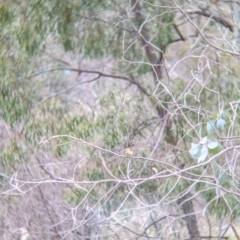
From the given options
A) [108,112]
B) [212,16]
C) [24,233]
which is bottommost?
[24,233]

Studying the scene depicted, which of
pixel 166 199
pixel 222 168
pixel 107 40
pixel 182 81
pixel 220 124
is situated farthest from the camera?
pixel 107 40

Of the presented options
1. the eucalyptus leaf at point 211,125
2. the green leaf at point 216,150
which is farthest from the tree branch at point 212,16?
the green leaf at point 216,150

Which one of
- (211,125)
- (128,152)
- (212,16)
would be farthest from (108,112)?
(211,125)

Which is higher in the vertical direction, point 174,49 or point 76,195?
point 174,49

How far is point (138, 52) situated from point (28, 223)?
1.83 m

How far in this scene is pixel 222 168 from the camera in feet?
18.5

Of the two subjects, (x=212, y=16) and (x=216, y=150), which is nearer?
(x=216, y=150)

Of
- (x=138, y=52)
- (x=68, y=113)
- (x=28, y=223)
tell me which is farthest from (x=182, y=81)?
(x=28, y=223)

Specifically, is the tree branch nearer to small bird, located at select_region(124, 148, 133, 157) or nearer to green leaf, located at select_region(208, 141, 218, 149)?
small bird, located at select_region(124, 148, 133, 157)

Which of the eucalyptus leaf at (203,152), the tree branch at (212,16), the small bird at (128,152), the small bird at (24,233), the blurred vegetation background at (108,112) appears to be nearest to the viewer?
the eucalyptus leaf at (203,152)

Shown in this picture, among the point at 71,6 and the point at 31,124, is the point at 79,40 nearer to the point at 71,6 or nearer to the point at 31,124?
the point at 71,6

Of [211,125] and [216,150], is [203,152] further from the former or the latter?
[211,125]

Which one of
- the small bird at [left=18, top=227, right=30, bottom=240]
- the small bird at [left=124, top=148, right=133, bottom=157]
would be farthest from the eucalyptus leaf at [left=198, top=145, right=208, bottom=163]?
the small bird at [left=18, top=227, right=30, bottom=240]

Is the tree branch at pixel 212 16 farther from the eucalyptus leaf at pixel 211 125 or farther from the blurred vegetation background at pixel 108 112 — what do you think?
the eucalyptus leaf at pixel 211 125
